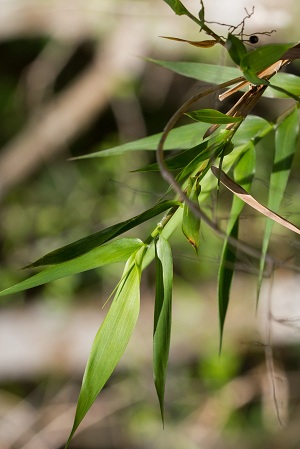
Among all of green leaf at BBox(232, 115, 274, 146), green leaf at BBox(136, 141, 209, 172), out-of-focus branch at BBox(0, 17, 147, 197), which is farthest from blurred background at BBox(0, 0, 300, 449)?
green leaf at BBox(136, 141, 209, 172)

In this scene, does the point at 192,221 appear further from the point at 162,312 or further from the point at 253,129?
the point at 253,129

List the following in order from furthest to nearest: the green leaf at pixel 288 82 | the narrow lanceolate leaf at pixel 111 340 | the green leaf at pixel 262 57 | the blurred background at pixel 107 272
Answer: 1. the blurred background at pixel 107 272
2. the green leaf at pixel 288 82
3. the narrow lanceolate leaf at pixel 111 340
4. the green leaf at pixel 262 57

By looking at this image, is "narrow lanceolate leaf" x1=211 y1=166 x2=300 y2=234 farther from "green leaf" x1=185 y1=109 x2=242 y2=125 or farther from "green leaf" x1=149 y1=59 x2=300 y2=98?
"green leaf" x1=149 y1=59 x2=300 y2=98

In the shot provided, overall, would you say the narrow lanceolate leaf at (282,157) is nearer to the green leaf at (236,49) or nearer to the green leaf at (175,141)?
the green leaf at (175,141)

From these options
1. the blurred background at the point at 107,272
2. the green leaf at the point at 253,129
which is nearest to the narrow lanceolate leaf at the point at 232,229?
the green leaf at the point at 253,129

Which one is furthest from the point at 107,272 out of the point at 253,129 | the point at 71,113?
the point at 253,129

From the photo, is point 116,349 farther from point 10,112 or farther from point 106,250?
point 10,112

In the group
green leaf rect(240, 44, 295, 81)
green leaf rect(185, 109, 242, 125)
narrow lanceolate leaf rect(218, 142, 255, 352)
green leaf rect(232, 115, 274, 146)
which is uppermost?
green leaf rect(240, 44, 295, 81)
